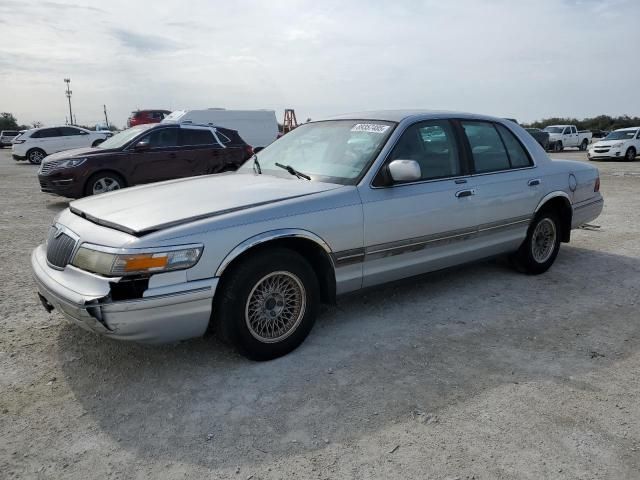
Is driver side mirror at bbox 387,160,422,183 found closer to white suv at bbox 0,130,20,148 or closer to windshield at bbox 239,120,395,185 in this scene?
windshield at bbox 239,120,395,185

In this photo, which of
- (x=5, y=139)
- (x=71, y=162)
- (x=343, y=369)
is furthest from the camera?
(x=5, y=139)

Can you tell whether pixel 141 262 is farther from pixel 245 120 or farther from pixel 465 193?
pixel 245 120

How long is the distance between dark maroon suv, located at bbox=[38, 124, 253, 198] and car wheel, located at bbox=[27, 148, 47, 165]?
14.0 metres

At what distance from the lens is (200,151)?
35.4 ft

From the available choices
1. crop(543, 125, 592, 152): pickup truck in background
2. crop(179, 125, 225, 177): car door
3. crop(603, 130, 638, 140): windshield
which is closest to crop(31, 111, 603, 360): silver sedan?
crop(179, 125, 225, 177): car door

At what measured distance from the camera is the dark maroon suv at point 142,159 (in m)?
9.35

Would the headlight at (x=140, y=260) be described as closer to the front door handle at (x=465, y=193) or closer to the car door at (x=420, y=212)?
the car door at (x=420, y=212)

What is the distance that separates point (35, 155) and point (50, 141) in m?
1.04

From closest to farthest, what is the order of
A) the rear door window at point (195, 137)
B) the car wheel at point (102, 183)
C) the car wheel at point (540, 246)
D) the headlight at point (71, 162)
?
the car wheel at point (540, 246)
the headlight at point (71, 162)
the car wheel at point (102, 183)
the rear door window at point (195, 137)

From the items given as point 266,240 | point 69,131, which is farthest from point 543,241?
point 69,131

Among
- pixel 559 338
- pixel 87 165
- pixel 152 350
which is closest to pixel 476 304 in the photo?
pixel 559 338

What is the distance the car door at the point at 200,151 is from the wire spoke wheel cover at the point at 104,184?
139cm

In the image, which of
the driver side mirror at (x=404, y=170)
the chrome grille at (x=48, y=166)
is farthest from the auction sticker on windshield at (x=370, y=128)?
the chrome grille at (x=48, y=166)

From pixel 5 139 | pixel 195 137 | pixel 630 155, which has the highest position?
pixel 5 139
